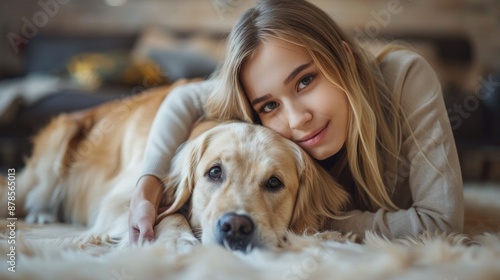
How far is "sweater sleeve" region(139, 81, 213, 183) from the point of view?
1567 mm

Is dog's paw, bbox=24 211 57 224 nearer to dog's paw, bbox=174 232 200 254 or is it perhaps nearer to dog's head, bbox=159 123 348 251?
dog's head, bbox=159 123 348 251

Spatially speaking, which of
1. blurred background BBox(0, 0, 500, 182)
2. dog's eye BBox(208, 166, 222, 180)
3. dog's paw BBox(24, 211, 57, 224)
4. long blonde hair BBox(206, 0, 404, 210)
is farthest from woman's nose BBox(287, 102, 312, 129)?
blurred background BBox(0, 0, 500, 182)

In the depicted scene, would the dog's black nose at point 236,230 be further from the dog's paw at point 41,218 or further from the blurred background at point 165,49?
the blurred background at point 165,49

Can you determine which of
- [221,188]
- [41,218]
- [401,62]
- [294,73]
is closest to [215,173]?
[221,188]

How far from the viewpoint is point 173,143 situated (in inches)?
63.7

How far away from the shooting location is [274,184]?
1.43m

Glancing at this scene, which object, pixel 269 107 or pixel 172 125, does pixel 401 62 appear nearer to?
pixel 269 107

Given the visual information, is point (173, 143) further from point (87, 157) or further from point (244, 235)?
point (87, 157)

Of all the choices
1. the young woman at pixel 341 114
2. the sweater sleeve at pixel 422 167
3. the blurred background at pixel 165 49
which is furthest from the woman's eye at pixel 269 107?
the blurred background at pixel 165 49

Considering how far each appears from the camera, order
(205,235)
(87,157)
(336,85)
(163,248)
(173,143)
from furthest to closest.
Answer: (87,157), (173,143), (336,85), (205,235), (163,248)

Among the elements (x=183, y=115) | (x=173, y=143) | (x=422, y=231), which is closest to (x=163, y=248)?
(x=173, y=143)

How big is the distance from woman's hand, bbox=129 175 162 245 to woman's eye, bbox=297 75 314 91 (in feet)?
1.83

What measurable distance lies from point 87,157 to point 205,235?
1050mm

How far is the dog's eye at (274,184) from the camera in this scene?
1.42 meters
